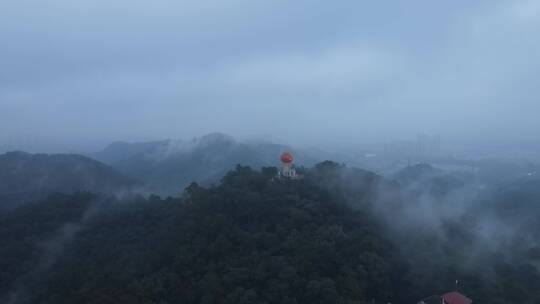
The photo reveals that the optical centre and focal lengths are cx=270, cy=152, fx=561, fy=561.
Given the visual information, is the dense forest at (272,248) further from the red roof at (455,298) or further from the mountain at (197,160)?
the mountain at (197,160)

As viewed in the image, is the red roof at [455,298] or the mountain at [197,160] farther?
the mountain at [197,160]

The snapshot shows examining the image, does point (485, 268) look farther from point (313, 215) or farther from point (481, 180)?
point (481, 180)

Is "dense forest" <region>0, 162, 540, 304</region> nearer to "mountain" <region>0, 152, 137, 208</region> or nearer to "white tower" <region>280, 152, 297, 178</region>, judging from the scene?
"white tower" <region>280, 152, 297, 178</region>

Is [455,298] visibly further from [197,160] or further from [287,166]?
[197,160]

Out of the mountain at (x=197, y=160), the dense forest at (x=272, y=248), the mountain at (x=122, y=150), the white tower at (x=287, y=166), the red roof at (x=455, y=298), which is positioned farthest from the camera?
the mountain at (x=122, y=150)

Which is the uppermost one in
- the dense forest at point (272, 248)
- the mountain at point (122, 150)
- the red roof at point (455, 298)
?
the mountain at point (122, 150)

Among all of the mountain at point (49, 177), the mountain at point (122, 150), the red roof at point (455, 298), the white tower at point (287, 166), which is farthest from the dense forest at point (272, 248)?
the mountain at point (122, 150)

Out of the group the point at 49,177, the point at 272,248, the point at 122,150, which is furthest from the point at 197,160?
the point at 272,248
